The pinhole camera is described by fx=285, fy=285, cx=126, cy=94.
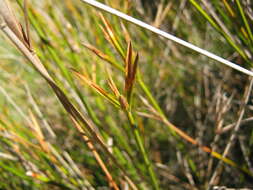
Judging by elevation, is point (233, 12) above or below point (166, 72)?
above

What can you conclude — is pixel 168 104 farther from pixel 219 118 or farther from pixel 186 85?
pixel 219 118

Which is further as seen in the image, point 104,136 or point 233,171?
point 233,171

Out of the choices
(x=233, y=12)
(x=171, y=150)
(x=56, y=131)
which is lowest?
(x=171, y=150)

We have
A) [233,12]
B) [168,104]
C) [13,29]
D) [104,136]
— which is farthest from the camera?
[168,104]

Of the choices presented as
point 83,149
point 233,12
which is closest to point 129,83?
point 233,12

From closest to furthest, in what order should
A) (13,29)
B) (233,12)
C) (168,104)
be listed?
(13,29)
(233,12)
(168,104)

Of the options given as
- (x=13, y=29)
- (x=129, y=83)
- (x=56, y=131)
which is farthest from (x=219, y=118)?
(x=56, y=131)

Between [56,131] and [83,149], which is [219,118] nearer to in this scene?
[83,149]
